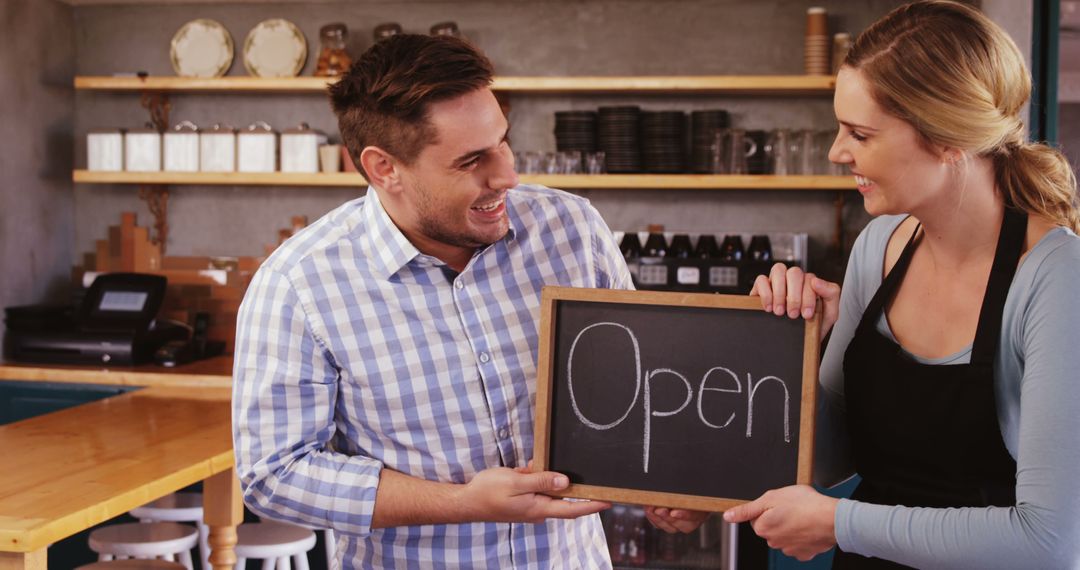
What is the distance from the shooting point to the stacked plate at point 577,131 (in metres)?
4.41

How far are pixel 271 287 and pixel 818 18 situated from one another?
132 inches

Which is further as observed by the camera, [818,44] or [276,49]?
[276,49]

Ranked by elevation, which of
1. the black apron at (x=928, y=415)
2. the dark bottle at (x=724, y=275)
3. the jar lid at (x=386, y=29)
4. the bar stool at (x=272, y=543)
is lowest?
the bar stool at (x=272, y=543)

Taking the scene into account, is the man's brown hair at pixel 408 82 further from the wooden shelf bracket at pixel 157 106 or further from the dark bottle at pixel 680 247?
the wooden shelf bracket at pixel 157 106

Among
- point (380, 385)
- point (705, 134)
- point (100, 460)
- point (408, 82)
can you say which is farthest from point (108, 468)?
point (705, 134)

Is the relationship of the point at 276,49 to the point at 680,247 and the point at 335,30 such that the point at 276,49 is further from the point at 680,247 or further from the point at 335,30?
the point at 680,247

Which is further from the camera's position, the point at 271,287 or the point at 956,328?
the point at 271,287

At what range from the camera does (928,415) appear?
1.38m

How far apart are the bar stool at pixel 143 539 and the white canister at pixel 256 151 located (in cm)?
188

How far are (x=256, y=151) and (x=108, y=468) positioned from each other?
245 centimetres

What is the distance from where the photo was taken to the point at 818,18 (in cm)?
429

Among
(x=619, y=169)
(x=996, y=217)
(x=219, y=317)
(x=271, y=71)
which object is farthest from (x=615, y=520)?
(x=996, y=217)

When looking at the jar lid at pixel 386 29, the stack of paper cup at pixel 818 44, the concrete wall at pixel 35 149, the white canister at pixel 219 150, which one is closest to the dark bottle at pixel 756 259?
the stack of paper cup at pixel 818 44

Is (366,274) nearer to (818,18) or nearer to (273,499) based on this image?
(273,499)
